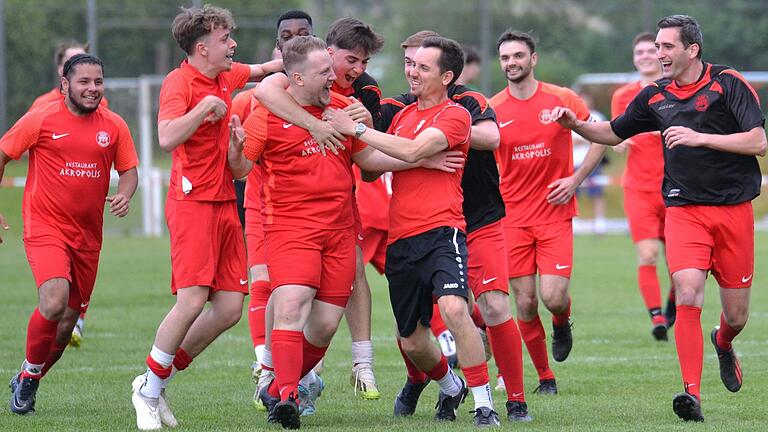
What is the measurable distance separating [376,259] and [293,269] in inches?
98.6

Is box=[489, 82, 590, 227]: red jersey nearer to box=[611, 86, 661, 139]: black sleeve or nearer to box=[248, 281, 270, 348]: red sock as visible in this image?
box=[611, 86, 661, 139]: black sleeve

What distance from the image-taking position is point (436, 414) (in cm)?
743

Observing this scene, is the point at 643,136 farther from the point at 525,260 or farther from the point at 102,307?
the point at 102,307

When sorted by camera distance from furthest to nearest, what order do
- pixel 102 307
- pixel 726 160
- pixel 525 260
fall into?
pixel 102 307, pixel 525 260, pixel 726 160

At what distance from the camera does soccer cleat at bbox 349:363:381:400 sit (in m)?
7.44

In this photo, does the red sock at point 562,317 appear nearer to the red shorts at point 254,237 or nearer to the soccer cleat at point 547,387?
the soccer cleat at point 547,387

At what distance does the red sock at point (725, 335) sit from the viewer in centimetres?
782

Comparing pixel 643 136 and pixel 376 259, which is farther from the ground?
pixel 643 136

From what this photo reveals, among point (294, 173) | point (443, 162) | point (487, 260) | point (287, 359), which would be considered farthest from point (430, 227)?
point (287, 359)

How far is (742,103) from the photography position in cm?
725

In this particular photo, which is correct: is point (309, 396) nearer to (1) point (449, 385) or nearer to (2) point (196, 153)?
(1) point (449, 385)

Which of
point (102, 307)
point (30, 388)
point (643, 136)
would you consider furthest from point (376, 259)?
point (102, 307)

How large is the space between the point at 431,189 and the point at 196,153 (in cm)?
131

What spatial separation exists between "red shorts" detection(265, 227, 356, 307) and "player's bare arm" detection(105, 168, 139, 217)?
108 centimetres
